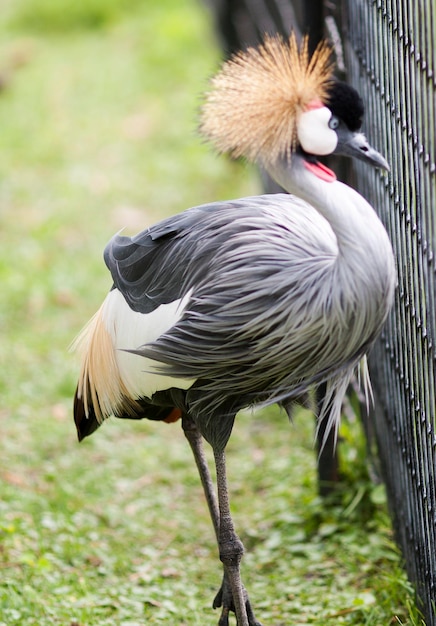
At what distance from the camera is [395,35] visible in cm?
200

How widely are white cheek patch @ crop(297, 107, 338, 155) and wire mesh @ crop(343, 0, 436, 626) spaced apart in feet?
0.61

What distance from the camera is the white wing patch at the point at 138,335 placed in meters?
1.99

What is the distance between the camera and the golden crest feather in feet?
6.01

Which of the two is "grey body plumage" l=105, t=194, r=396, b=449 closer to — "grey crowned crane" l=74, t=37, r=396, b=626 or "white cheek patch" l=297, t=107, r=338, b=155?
"grey crowned crane" l=74, t=37, r=396, b=626

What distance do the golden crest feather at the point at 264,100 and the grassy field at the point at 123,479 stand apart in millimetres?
169

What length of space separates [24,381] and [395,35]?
7.42ft

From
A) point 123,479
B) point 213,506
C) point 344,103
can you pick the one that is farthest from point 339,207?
point 123,479

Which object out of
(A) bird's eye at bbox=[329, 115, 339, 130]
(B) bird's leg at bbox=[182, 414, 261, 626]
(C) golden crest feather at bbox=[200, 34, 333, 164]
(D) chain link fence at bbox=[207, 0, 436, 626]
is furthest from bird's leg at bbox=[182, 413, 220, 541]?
(A) bird's eye at bbox=[329, 115, 339, 130]

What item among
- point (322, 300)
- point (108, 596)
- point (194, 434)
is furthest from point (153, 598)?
point (322, 300)

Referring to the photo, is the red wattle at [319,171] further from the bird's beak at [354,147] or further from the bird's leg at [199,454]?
the bird's leg at [199,454]

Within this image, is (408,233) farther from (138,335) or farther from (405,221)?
(138,335)

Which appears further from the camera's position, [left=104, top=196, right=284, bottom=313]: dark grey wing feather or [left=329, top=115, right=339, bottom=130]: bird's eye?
[left=104, top=196, right=284, bottom=313]: dark grey wing feather

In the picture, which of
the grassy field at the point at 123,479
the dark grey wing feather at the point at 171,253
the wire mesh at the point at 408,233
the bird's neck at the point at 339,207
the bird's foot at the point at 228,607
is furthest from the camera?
the grassy field at the point at 123,479

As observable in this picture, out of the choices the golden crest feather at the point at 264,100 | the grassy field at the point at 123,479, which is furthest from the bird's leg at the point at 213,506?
the golden crest feather at the point at 264,100
